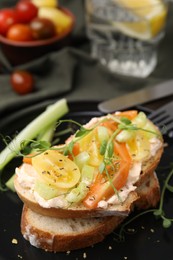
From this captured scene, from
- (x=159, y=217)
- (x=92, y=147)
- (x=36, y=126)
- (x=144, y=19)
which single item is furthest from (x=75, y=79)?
(x=159, y=217)

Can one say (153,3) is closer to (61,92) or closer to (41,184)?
(61,92)

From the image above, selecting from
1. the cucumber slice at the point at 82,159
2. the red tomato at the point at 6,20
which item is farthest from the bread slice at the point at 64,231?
the red tomato at the point at 6,20

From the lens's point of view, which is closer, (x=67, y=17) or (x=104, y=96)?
(x=104, y=96)

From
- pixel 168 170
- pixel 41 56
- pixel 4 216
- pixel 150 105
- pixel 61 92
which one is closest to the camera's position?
pixel 4 216

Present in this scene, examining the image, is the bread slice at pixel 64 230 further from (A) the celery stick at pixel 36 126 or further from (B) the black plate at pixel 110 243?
(A) the celery stick at pixel 36 126

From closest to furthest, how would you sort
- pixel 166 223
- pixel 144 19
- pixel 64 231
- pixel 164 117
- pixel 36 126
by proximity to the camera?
pixel 64 231 → pixel 166 223 → pixel 36 126 → pixel 164 117 → pixel 144 19

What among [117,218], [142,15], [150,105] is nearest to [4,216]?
[117,218]

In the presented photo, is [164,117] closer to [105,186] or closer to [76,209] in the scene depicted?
[105,186]
